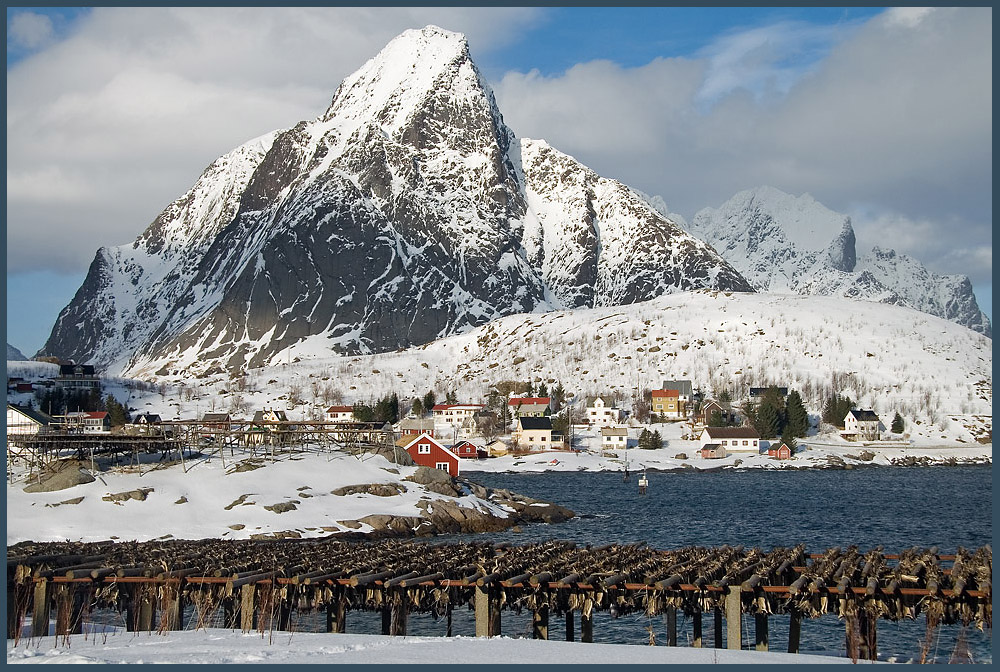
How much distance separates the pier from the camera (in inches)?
1154

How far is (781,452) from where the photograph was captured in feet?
435

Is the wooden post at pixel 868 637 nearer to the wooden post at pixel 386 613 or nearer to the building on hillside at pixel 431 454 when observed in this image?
the wooden post at pixel 386 613

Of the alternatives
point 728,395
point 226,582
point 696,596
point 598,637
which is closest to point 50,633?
point 226,582

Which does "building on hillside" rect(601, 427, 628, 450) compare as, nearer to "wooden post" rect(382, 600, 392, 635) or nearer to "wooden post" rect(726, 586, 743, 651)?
"wooden post" rect(382, 600, 392, 635)

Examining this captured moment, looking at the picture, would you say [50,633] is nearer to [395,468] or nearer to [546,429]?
[395,468]

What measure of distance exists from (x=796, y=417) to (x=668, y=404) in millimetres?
23588

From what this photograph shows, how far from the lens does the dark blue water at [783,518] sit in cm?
3450

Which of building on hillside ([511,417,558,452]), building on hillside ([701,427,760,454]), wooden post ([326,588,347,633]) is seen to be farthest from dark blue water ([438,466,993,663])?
building on hillside ([511,417,558,452])

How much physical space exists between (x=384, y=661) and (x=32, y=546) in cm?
3019

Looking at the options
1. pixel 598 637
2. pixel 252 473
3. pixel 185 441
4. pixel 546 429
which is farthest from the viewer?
pixel 546 429

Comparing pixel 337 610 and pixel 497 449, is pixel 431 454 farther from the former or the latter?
pixel 337 610

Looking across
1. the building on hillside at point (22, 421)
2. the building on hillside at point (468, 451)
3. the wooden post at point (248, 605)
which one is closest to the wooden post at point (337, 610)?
the wooden post at point (248, 605)

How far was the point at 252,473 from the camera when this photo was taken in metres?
67.2

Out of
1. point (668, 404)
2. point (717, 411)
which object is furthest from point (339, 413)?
point (717, 411)
